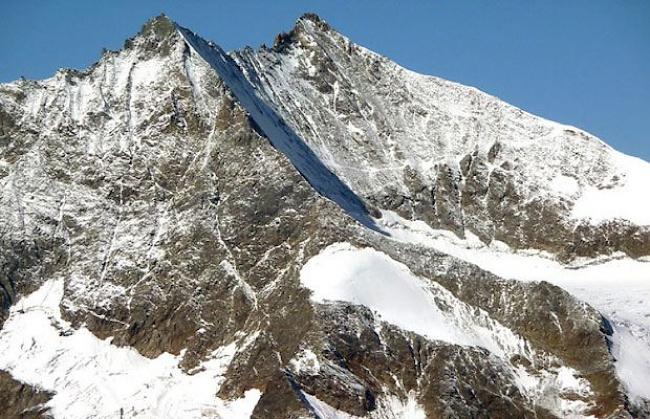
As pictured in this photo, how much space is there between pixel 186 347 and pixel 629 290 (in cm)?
5549

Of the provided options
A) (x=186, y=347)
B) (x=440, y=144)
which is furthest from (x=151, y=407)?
(x=440, y=144)

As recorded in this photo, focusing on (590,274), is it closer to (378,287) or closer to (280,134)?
(378,287)

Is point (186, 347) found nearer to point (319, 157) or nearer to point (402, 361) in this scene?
point (402, 361)

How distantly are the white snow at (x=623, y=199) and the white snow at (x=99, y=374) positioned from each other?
205ft

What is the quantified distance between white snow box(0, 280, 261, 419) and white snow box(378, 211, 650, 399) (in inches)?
1598

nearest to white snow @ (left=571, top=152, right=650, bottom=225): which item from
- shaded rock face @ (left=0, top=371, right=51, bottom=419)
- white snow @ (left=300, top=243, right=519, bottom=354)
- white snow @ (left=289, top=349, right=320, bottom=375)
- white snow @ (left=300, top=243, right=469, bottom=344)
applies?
white snow @ (left=300, top=243, right=519, bottom=354)

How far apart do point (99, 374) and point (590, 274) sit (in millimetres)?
65843

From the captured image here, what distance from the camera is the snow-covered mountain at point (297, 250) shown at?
119 meters

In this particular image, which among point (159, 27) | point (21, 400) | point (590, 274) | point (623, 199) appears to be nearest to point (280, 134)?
point (159, 27)

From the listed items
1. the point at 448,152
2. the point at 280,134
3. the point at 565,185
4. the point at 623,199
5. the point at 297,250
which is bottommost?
the point at 297,250

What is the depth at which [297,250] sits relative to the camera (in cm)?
13162

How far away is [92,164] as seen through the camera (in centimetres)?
14738

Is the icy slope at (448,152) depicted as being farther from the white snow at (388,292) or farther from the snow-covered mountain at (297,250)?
the white snow at (388,292)

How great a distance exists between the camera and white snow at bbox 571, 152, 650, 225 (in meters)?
163
